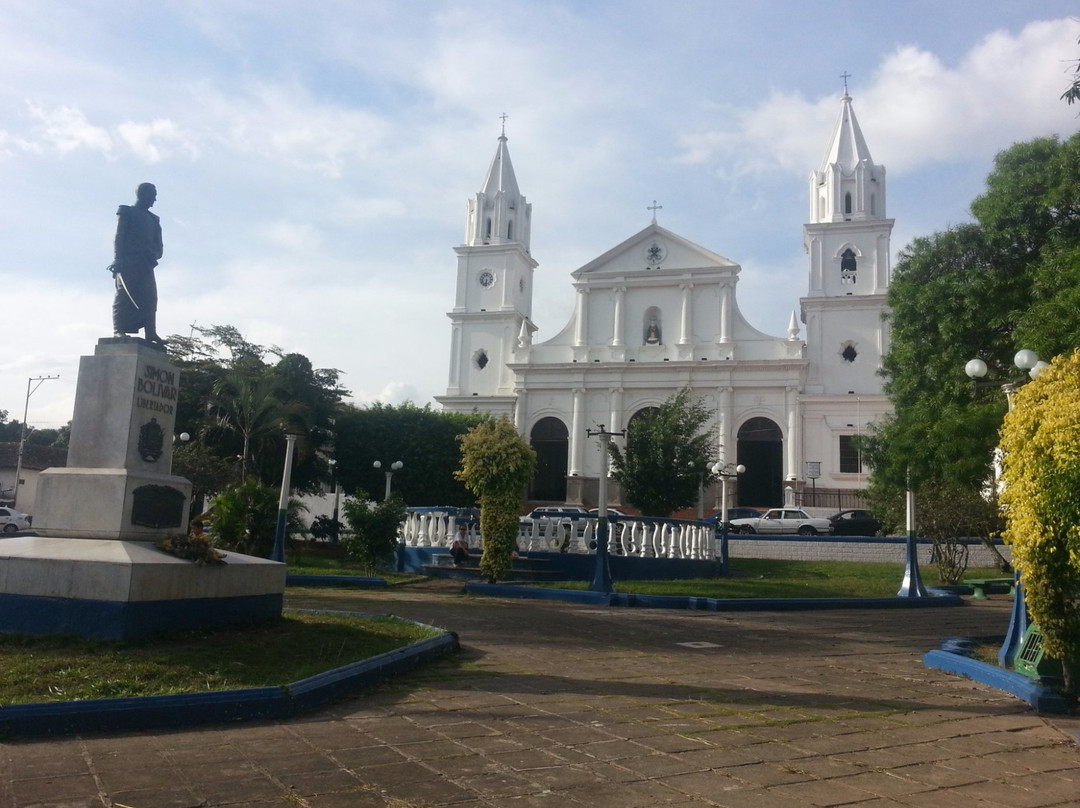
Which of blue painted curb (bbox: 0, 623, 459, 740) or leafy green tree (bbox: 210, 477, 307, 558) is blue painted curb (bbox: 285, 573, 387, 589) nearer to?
leafy green tree (bbox: 210, 477, 307, 558)

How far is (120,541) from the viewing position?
6891mm

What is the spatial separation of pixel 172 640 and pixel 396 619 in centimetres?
282

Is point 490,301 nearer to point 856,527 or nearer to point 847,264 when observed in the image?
point 847,264

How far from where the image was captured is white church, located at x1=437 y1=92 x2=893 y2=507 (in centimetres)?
3712

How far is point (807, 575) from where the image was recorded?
781 inches

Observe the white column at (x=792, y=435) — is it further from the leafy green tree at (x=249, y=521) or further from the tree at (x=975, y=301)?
the leafy green tree at (x=249, y=521)

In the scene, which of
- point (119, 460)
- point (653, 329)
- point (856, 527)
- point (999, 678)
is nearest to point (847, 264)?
point (653, 329)

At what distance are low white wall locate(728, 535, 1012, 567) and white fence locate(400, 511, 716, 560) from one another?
550 centimetres

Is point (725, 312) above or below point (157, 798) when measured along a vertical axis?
above

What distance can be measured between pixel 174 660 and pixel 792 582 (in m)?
14.3

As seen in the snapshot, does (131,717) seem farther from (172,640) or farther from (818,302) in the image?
(818,302)

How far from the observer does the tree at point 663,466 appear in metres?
24.9

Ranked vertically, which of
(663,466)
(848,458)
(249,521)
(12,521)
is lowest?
(12,521)

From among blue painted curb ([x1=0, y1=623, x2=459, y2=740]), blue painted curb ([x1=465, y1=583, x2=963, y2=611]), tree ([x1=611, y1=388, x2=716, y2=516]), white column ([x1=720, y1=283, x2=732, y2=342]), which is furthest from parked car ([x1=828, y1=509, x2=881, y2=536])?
blue painted curb ([x1=0, y1=623, x2=459, y2=740])
